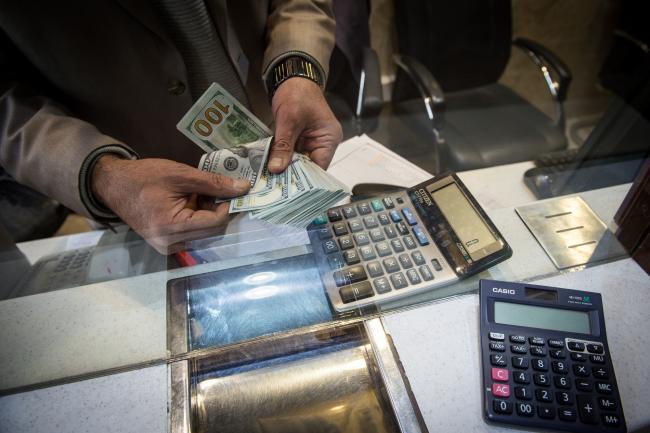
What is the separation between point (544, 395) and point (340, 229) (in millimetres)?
349

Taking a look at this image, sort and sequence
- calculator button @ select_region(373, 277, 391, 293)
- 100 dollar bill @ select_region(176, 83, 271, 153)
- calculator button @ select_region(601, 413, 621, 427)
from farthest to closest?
1. 100 dollar bill @ select_region(176, 83, 271, 153)
2. calculator button @ select_region(373, 277, 391, 293)
3. calculator button @ select_region(601, 413, 621, 427)

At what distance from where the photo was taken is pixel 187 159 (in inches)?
26.5

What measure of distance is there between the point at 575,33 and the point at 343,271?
7.62 ft

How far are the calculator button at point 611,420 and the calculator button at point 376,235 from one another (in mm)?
353

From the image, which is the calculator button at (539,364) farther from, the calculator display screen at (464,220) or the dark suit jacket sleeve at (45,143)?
the dark suit jacket sleeve at (45,143)

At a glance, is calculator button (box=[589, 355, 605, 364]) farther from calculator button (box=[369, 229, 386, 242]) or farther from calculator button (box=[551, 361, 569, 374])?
calculator button (box=[369, 229, 386, 242])

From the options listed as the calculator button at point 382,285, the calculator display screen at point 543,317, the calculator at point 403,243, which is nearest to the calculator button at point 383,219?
the calculator at point 403,243

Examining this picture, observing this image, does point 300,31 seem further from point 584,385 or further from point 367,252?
point 584,385

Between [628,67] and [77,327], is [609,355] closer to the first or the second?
[77,327]

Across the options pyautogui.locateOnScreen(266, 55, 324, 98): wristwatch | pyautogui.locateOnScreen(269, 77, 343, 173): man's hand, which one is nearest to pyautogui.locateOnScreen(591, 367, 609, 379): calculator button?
pyautogui.locateOnScreen(269, 77, 343, 173): man's hand

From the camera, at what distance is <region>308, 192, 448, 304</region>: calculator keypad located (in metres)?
0.58

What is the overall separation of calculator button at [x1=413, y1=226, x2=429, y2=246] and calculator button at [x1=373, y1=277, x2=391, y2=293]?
0.09m

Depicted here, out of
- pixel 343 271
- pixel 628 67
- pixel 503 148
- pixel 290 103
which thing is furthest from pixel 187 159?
pixel 628 67

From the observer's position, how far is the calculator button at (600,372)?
0.49 meters
